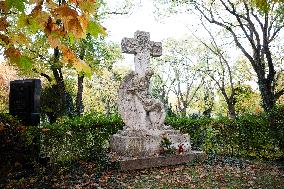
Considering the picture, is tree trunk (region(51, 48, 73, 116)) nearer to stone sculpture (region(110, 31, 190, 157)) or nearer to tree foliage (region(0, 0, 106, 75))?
stone sculpture (region(110, 31, 190, 157))

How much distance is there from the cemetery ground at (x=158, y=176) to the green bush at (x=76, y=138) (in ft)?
1.79

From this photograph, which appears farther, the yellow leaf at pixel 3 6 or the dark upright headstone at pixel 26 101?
the dark upright headstone at pixel 26 101

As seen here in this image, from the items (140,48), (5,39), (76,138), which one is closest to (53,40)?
(5,39)

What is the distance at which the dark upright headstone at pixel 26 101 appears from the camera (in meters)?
10.5

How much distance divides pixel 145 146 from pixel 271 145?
17.8 ft

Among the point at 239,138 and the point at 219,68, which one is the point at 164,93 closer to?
Answer: the point at 219,68

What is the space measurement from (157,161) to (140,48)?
13.6ft

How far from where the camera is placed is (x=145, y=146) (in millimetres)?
9625

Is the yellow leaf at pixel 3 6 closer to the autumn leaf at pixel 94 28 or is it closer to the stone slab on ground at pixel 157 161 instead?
the autumn leaf at pixel 94 28

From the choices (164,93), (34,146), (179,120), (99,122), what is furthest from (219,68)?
(34,146)

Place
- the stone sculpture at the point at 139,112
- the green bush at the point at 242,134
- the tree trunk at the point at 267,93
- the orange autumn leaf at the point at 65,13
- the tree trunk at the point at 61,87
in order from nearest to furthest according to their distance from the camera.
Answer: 1. the orange autumn leaf at the point at 65,13
2. the stone sculpture at the point at 139,112
3. the green bush at the point at 242,134
4. the tree trunk at the point at 267,93
5. the tree trunk at the point at 61,87

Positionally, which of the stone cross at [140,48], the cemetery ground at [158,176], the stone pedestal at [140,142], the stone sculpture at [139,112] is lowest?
the cemetery ground at [158,176]

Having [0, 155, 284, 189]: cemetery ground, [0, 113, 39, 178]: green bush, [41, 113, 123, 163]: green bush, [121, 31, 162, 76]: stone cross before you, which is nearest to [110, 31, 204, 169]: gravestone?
[121, 31, 162, 76]: stone cross

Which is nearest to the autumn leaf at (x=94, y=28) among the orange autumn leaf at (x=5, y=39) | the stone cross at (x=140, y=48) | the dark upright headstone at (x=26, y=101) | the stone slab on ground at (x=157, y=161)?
the orange autumn leaf at (x=5, y=39)
